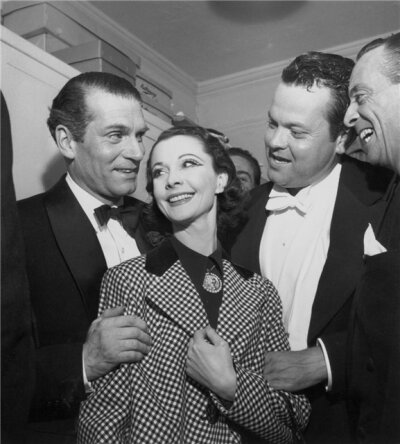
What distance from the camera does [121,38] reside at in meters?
3.87

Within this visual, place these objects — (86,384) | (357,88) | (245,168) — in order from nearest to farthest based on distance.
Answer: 1. (86,384)
2. (357,88)
3. (245,168)

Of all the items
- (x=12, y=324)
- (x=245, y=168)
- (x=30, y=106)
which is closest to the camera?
(x=12, y=324)

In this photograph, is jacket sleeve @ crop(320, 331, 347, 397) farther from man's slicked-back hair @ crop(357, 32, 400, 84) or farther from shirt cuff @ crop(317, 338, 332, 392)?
man's slicked-back hair @ crop(357, 32, 400, 84)

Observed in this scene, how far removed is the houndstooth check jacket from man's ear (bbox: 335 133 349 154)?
696 mm

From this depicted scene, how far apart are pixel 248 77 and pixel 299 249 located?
115 inches

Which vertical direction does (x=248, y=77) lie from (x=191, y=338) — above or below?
above

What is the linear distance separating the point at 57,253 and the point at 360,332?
0.98 m

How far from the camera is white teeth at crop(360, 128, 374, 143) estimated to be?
1.68 metres

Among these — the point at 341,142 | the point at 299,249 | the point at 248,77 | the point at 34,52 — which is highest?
the point at 248,77

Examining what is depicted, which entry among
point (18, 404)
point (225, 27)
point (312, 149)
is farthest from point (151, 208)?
point (225, 27)

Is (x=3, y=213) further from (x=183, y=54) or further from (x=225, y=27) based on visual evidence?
(x=183, y=54)

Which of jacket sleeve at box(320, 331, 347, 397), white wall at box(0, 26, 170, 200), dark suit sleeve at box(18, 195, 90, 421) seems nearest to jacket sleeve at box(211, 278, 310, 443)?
jacket sleeve at box(320, 331, 347, 397)

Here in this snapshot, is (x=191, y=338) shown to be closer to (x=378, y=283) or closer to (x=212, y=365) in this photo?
(x=212, y=365)

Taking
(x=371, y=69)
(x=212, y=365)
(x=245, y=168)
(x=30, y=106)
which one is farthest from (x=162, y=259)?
(x=245, y=168)
